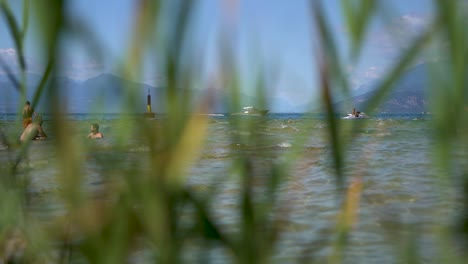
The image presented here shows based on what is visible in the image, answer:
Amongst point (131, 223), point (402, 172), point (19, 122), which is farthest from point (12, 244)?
point (402, 172)

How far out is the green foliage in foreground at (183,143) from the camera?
42cm

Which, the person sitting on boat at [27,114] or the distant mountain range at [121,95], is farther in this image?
the person sitting on boat at [27,114]

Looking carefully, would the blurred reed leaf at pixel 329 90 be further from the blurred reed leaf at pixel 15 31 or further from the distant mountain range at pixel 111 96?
the blurred reed leaf at pixel 15 31

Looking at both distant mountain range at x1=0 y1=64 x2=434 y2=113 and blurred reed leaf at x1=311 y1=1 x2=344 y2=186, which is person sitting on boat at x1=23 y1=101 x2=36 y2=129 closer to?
distant mountain range at x1=0 y1=64 x2=434 y2=113

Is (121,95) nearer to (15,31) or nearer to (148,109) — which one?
(148,109)

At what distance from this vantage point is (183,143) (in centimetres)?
47

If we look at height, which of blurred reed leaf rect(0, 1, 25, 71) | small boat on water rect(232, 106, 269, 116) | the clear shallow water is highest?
blurred reed leaf rect(0, 1, 25, 71)

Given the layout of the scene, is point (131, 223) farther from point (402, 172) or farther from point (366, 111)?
point (402, 172)

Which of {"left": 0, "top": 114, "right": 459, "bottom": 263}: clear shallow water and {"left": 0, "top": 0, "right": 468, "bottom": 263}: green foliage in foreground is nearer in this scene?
{"left": 0, "top": 0, "right": 468, "bottom": 263}: green foliage in foreground

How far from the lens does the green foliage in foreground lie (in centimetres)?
42

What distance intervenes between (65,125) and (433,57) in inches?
11.7

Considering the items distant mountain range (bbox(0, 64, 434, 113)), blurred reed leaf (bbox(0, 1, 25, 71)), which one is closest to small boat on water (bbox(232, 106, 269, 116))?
distant mountain range (bbox(0, 64, 434, 113))

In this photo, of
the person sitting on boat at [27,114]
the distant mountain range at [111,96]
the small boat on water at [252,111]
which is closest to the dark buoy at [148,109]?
the distant mountain range at [111,96]

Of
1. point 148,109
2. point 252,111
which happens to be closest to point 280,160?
point 252,111
